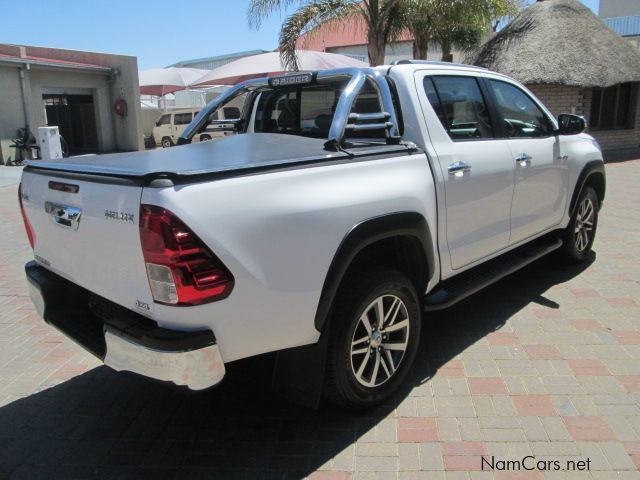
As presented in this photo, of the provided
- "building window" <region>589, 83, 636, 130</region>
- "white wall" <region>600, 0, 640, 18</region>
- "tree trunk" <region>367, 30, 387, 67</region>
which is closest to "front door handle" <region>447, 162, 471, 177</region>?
"tree trunk" <region>367, 30, 387, 67</region>

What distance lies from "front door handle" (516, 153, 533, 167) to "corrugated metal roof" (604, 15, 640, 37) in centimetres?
3296

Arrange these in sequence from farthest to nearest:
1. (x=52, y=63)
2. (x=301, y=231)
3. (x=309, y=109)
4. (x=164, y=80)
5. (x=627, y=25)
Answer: (x=627, y=25), (x=164, y=80), (x=52, y=63), (x=309, y=109), (x=301, y=231)

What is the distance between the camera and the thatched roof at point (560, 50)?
619 inches

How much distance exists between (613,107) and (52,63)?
18818 mm

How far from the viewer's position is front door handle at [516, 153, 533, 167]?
406 centimetres

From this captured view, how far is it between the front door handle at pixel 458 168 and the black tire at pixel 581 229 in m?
2.12

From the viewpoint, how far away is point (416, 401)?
3.22 m

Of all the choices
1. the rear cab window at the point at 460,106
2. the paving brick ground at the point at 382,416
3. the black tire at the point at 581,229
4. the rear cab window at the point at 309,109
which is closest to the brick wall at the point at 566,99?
the black tire at the point at 581,229

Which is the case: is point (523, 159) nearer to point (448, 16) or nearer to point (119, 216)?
point (119, 216)

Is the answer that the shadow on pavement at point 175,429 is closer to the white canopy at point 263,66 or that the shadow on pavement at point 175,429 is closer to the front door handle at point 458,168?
the front door handle at point 458,168

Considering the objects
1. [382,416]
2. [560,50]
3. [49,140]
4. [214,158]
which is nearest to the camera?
[214,158]

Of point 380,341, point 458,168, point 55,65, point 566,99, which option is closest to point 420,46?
point 566,99

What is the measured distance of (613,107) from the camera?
17906 mm

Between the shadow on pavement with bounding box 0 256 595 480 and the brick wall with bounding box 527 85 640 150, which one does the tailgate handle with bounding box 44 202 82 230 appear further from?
the brick wall with bounding box 527 85 640 150
